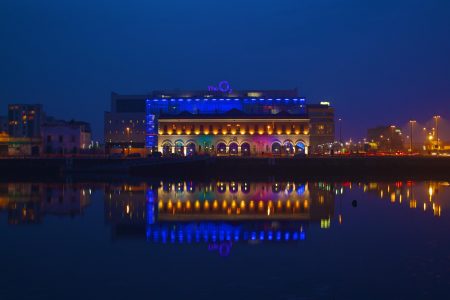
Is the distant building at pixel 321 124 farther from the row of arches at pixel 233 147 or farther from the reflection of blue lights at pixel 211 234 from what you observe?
the reflection of blue lights at pixel 211 234

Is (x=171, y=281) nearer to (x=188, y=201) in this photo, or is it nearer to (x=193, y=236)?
(x=193, y=236)

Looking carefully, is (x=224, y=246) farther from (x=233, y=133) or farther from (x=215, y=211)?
(x=233, y=133)

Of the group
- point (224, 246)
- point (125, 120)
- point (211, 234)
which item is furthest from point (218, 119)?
point (224, 246)

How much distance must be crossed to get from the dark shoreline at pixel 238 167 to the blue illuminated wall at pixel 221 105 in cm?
4229

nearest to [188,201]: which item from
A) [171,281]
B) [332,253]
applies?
[332,253]

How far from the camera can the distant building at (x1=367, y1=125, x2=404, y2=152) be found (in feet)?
516

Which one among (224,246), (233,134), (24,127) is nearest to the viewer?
(224,246)

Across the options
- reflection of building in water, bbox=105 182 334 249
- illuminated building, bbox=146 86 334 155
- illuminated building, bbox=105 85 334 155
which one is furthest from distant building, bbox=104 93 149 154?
reflection of building in water, bbox=105 182 334 249

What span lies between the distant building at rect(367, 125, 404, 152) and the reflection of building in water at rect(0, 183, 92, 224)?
104 metres

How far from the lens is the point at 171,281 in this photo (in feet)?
68.9

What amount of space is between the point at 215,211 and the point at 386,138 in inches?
5531

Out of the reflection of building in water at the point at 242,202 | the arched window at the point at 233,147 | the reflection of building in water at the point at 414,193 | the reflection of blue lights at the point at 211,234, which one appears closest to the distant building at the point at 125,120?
the arched window at the point at 233,147

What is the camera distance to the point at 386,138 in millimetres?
171750

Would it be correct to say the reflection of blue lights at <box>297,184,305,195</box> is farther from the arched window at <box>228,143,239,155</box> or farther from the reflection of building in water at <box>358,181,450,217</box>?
the arched window at <box>228,143,239,155</box>
